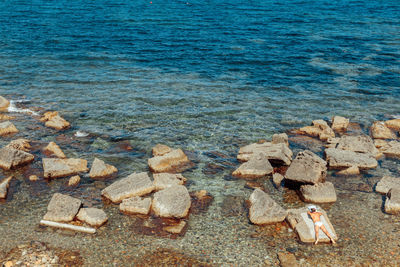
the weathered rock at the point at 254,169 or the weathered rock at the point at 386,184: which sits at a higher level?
the weathered rock at the point at 386,184

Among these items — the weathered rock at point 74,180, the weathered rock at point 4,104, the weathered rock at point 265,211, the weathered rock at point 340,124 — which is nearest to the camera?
the weathered rock at point 265,211

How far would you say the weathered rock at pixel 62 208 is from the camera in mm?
13031

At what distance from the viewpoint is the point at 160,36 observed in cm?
4044

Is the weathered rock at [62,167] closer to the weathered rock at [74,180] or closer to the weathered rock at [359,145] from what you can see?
the weathered rock at [74,180]

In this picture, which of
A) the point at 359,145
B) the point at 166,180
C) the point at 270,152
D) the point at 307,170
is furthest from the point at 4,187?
the point at 359,145

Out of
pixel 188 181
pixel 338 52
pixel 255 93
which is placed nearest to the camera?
pixel 188 181

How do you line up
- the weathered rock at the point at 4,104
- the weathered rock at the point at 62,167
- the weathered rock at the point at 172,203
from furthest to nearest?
the weathered rock at the point at 4,104 < the weathered rock at the point at 62,167 < the weathered rock at the point at 172,203

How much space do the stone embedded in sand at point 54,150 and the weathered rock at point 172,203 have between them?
237 inches

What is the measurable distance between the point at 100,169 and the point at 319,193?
360 inches

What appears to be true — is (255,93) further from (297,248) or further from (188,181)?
(297,248)

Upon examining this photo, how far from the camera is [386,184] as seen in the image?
15445 mm

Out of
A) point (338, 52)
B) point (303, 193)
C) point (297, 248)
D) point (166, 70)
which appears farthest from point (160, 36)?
point (297, 248)

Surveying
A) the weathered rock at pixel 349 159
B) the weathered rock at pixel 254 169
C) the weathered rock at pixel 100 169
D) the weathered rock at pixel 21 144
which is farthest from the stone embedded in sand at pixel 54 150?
the weathered rock at pixel 349 159

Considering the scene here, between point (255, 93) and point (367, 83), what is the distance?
9.12 metres
